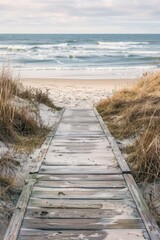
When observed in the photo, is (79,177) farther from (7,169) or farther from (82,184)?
(7,169)

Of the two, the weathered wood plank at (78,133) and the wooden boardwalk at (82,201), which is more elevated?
the wooden boardwalk at (82,201)

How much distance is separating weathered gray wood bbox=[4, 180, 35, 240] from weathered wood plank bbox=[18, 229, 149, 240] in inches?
2.0

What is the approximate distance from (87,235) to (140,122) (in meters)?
4.11

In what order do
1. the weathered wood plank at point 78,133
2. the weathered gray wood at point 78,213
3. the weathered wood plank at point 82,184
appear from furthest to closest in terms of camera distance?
the weathered wood plank at point 78,133 → the weathered wood plank at point 82,184 → the weathered gray wood at point 78,213

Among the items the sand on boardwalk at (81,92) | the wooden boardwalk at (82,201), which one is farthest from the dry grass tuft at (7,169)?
the sand on boardwalk at (81,92)

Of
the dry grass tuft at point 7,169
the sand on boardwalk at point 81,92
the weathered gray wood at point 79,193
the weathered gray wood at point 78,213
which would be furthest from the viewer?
the sand on boardwalk at point 81,92

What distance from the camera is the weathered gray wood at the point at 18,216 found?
2910mm

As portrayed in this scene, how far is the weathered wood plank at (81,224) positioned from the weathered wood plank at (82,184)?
78 cm

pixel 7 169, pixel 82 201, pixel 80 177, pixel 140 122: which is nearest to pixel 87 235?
pixel 82 201

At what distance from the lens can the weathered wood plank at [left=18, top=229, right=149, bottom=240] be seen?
2912 millimetres

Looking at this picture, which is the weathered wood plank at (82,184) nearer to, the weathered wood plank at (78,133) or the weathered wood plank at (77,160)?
the weathered wood plank at (77,160)

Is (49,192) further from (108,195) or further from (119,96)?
(119,96)

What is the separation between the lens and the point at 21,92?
9.29m

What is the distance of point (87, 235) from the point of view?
9.70ft
